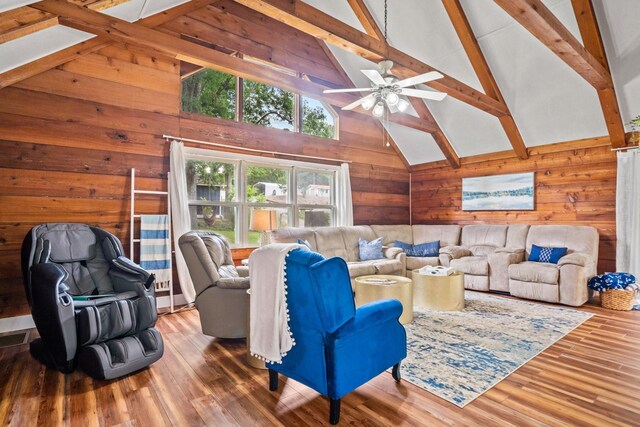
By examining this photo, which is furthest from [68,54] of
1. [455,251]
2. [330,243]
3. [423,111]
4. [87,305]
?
[455,251]

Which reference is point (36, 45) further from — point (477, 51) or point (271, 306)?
point (477, 51)

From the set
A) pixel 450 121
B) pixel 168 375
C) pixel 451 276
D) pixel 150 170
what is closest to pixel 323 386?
pixel 168 375

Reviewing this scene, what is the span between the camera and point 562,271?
177 inches

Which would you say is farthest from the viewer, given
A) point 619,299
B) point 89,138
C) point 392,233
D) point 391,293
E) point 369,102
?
point 392,233

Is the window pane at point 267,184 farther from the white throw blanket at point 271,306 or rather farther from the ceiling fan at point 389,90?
the white throw blanket at point 271,306

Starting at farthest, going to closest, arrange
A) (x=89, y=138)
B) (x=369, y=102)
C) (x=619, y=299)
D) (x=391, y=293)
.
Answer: (x=619, y=299) < (x=89, y=138) < (x=369, y=102) < (x=391, y=293)

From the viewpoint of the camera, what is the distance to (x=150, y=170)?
4449 mm

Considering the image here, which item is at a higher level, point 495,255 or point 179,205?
point 179,205

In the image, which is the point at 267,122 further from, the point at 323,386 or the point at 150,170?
the point at 323,386

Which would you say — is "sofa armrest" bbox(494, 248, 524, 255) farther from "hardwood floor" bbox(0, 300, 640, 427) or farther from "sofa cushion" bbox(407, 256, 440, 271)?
"hardwood floor" bbox(0, 300, 640, 427)

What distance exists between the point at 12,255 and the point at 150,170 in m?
1.66

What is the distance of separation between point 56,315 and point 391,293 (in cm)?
286

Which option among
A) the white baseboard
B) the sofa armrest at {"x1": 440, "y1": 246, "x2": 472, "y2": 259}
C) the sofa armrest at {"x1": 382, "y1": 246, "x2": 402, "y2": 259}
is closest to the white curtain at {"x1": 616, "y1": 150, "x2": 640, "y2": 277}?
the sofa armrest at {"x1": 440, "y1": 246, "x2": 472, "y2": 259}

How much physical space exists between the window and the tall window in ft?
2.07
